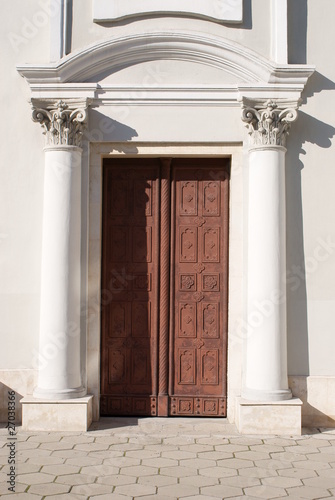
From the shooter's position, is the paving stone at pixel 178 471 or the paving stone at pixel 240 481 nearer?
the paving stone at pixel 240 481

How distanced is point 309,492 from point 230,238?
3.40 m

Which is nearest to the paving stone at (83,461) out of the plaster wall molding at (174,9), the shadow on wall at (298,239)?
the shadow on wall at (298,239)

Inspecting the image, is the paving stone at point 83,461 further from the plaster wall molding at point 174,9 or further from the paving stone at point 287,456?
the plaster wall molding at point 174,9

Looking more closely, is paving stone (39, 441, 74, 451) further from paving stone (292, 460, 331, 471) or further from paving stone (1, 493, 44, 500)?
paving stone (292, 460, 331, 471)

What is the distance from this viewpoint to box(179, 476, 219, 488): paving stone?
18.2 ft

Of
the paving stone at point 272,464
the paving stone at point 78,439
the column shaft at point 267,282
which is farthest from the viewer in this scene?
the column shaft at point 267,282

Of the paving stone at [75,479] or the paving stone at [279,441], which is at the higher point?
the paving stone at [279,441]

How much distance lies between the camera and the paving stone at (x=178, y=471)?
5.80 m

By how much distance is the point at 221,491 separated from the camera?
212 inches

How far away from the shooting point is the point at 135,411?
788 centimetres

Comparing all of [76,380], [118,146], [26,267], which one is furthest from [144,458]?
[118,146]

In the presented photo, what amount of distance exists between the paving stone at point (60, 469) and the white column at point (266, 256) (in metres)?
2.41

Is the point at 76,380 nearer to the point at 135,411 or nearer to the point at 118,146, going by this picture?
the point at 135,411

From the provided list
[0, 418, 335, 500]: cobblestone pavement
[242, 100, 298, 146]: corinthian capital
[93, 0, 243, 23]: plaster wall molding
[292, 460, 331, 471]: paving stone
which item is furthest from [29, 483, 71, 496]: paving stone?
[93, 0, 243, 23]: plaster wall molding
